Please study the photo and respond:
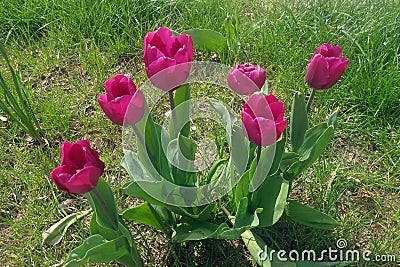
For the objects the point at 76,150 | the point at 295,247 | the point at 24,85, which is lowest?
the point at 295,247

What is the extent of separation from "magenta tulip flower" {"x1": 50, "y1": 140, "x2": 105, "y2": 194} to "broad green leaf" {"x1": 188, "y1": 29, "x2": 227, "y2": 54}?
3.92 ft

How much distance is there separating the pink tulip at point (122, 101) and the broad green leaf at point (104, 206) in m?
0.24

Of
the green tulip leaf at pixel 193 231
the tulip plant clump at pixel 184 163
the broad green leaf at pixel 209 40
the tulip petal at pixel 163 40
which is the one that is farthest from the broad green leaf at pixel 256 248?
the broad green leaf at pixel 209 40

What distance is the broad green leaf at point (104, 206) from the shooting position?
153cm

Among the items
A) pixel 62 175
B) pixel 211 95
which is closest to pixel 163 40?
pixel 62 175

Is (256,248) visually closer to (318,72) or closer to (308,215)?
Result: (308,215)

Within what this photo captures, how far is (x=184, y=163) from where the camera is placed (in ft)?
5.56

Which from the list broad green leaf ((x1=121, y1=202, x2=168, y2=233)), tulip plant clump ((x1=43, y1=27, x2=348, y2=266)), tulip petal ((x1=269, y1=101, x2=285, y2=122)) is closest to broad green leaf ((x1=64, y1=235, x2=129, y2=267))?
tulip plant clump ((x1=43, y1=27, x2=348, y2=266))

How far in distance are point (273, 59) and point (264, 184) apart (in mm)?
1172

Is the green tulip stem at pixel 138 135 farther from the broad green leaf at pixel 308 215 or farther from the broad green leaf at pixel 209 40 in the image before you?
the broad green leaf at pixel 209 40

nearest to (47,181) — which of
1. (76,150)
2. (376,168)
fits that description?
(76,150)

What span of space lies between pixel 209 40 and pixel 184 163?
106 cm

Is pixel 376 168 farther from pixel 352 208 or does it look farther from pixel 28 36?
pixel 28 36

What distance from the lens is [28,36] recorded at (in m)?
2.89
